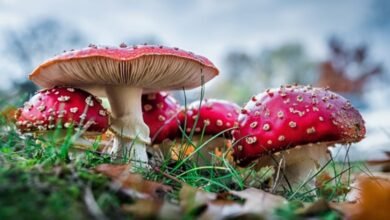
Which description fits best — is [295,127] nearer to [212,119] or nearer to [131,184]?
[212,119]

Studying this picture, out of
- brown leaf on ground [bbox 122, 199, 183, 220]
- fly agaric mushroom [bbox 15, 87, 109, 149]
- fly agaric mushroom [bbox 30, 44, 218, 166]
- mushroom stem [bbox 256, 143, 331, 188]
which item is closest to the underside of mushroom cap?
fly agaric mushroom [bbox 30, 44, 218, 166]

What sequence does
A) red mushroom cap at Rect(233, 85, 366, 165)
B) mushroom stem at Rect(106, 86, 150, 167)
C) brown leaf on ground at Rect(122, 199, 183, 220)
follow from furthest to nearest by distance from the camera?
mushroom stem at Rect(106, 86, 150, 167) < red mushroom cap at Rect(233, 85, 366, 165) < brown leaf on ground at Rect(122, 199, 183, 220)

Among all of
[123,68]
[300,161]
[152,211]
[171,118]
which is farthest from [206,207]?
[171,118]

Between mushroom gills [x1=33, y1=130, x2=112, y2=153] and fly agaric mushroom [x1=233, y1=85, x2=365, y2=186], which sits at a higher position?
fly agaric mushroom [x1=233, y1=85, x2=365, y2=186]

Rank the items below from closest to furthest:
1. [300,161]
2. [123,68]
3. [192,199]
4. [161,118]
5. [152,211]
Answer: [152,211] → [192,199] → [123,68] → [300,161] → [161,118]

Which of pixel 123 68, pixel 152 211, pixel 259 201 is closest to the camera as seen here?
pixel 152 211

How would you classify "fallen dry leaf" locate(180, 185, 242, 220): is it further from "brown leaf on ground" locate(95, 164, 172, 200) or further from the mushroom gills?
the mushroom gills
